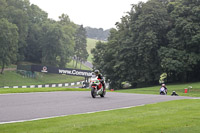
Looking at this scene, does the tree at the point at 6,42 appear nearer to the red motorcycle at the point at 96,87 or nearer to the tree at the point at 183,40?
the tree at the point at 183,40

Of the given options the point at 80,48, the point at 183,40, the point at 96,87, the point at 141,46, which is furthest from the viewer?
the point at 80,48

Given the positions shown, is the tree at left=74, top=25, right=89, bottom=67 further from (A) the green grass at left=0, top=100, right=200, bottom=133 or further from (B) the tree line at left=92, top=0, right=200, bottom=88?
(A) the green grass at left=0, top=100, right=200, bottom=133

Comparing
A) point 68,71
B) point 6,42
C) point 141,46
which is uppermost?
point 6,42

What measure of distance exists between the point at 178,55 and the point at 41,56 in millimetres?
51222

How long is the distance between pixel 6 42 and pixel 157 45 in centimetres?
3412

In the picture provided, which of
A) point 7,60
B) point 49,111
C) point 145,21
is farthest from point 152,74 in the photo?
point 49,111

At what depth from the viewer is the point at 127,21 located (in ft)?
198

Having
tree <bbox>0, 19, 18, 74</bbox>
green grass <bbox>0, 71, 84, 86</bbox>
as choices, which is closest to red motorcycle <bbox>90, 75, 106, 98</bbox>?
green grass <bbox>0, 71, 84, 86</bbox>

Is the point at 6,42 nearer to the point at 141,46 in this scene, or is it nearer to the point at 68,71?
the point at 68,71

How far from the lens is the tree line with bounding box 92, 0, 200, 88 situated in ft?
163

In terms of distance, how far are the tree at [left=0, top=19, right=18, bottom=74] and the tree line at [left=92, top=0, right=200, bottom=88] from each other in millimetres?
22858

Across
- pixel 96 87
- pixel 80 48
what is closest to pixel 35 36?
pixel 80 48

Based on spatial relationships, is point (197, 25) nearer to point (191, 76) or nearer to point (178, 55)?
point (178, 55)

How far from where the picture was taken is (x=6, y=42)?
234 feet
